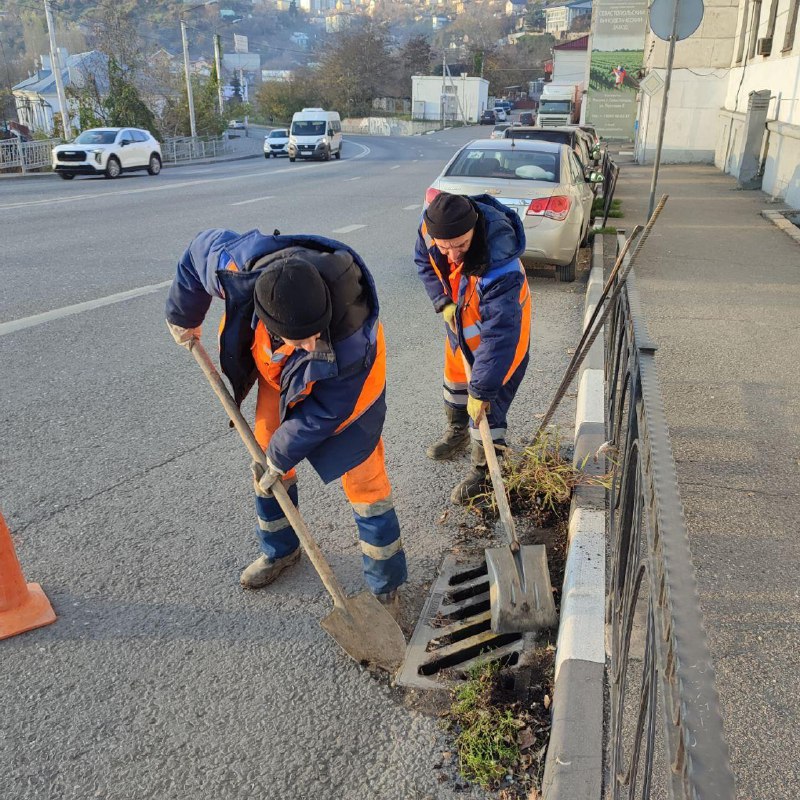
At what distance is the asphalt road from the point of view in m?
2.27

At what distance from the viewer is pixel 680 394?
5008mm

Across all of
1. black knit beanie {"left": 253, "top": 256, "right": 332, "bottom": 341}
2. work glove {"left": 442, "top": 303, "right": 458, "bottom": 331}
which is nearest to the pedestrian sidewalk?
work glove {"left": 442, "top": 303, "right": 458, "bottom": 331}

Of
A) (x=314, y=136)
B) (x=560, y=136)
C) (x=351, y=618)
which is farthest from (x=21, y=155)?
(x=351, y=618)

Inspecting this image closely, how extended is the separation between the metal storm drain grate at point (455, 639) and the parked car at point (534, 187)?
16.6 feet

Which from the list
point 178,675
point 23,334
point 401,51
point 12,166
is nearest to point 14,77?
point 401,51

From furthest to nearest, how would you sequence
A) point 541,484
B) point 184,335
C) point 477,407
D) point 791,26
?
point 791,26 < point 541,484 < point 477,407 < point 184,335

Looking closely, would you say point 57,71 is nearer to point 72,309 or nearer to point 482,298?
point 72,309

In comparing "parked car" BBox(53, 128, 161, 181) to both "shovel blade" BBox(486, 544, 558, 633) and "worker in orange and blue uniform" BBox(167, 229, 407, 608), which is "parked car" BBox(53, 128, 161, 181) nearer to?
"worker in orange and blue uniform" BBox(167, 229, 407, 608)

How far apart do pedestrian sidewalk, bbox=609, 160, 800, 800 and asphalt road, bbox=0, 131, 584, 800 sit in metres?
0.88

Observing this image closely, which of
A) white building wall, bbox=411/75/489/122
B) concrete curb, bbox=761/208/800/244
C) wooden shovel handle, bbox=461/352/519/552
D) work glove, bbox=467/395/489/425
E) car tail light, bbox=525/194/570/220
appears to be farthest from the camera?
white building wall, bbox=411/75/489/122

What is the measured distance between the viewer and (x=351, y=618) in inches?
107

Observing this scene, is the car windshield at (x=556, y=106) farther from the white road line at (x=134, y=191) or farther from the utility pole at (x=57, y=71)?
the utility pole at (x=57, y=71)

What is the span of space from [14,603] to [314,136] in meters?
29.4

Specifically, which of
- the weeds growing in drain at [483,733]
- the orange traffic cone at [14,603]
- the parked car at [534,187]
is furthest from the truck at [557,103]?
the weeds growing in drain at [483,733]
